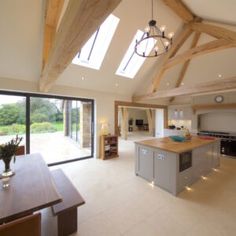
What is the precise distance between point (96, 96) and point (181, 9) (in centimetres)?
376

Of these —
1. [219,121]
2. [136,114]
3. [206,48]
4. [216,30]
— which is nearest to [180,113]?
[219,121]

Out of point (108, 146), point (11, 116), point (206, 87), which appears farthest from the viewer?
point (108, 146)

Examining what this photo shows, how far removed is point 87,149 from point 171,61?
491 cm

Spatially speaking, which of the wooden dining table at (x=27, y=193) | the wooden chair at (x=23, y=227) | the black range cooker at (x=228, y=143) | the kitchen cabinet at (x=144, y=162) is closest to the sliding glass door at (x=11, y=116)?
the wooden dining table at (x=27, y=193)

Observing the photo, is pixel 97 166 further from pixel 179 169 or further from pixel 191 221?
pixel 191 221

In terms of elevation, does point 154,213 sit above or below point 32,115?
below

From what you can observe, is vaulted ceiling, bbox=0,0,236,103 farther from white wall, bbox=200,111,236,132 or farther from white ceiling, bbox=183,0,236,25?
white wall, bbox=200,111,236,132

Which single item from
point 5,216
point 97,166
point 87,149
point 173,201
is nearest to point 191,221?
point 173,201

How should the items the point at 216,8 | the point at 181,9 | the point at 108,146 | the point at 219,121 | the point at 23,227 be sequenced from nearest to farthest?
1. the point at 23,227
2. the point at 216,8
3. the point at 181,9
4. the point at 108,146
5. the point at 219,121

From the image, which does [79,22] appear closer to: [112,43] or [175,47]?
[112,43]

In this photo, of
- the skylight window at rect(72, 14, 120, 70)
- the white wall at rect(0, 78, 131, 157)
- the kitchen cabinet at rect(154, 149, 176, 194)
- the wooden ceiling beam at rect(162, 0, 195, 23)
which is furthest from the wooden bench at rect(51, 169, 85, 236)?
the wooden ceiling beam at rect(162, 0, 195, 23)

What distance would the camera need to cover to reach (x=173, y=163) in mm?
2906

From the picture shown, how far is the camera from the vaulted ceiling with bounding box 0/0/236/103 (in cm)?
253

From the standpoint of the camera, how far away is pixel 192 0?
341 cm
